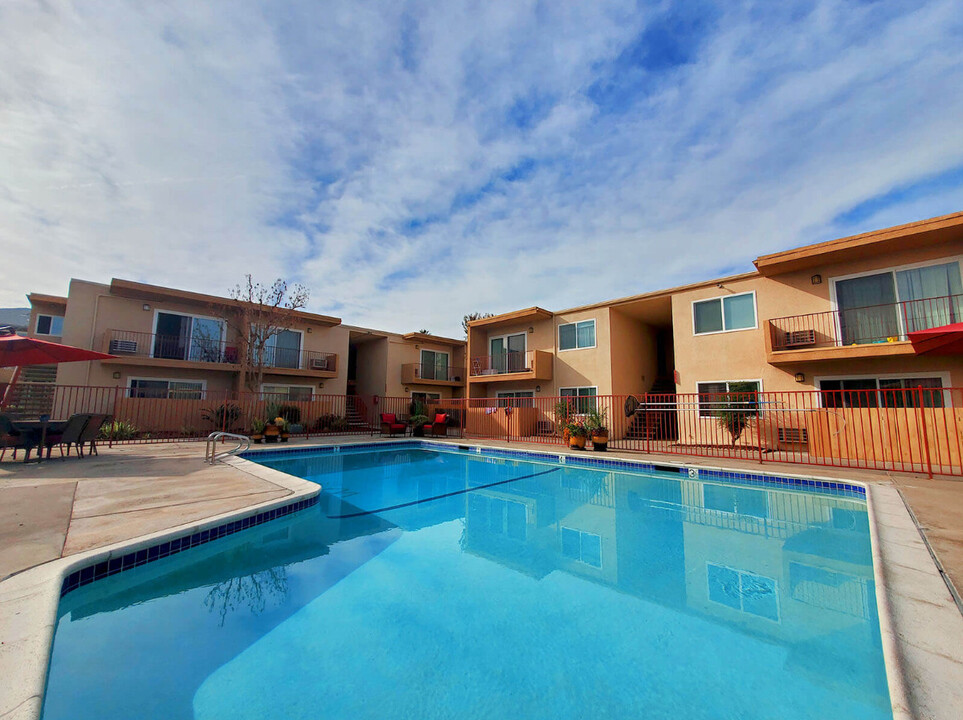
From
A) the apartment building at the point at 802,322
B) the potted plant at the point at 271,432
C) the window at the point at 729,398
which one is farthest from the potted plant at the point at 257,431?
the window at the point at 729,398

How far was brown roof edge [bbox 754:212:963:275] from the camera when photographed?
9281 mm

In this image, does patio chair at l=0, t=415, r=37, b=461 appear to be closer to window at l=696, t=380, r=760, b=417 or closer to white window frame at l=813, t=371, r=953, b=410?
window at l=696, t=380, r=760, b=417

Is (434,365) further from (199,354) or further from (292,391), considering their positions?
(199,354)

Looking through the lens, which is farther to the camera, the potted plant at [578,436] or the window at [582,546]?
the potted plant at [578,436]

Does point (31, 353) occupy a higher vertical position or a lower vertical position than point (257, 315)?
lower

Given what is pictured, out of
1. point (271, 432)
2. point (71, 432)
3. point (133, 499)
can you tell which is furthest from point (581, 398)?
point (71, 432)

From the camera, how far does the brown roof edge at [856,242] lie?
9281 mm

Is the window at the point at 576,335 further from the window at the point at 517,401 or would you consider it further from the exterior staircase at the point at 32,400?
the exterior staircase at the point at 32,400

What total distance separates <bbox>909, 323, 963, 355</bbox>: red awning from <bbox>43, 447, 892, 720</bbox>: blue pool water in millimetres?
3848

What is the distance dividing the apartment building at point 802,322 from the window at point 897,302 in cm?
2

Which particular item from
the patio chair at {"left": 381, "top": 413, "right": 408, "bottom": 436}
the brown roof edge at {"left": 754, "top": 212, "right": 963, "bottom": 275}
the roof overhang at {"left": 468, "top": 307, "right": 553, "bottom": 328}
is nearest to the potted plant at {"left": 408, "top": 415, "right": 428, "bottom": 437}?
the patio chair at {"left": 381, "top": 413, "right": 408, "bottom": 436}

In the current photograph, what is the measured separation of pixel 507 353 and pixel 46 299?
696 inches

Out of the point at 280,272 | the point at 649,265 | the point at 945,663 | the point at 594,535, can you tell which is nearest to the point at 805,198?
the point at 649,265

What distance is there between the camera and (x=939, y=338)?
7.29 m
